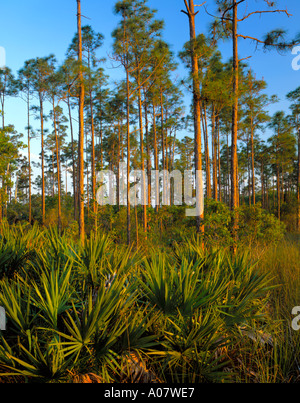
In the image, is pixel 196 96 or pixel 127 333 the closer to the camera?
pixel 127 333

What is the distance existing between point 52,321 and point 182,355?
1256mm

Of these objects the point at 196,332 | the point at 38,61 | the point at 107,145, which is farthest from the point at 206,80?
the point at 107,145

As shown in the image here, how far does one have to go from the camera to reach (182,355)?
8.66 ft

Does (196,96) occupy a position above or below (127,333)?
above

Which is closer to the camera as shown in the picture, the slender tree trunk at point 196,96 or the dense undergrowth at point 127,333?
the dense undergrowth at point 127,333

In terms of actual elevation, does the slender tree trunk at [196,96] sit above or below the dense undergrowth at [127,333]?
above

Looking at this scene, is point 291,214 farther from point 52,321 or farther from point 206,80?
point 52,321

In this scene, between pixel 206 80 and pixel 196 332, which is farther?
pixel 206 80

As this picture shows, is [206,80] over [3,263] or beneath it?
over

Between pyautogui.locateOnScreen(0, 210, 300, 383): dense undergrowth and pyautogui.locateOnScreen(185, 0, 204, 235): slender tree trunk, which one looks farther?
pyautogui.locateOnScreen(185, 0, 204, 235): slender tree trunk

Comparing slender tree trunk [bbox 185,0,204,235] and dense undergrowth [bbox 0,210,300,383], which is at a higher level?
slender tree trunk [bbox 185,0,204,235]
